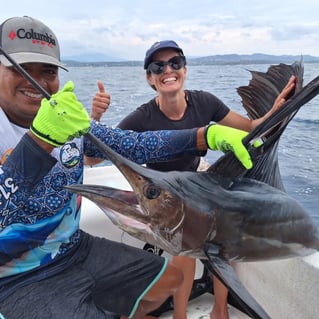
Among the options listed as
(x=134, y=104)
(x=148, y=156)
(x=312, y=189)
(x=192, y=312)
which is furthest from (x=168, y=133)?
(x=134, y=104)

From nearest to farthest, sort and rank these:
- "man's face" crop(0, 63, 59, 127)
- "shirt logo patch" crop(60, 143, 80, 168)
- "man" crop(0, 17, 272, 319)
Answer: "man" crop(0, 17, 272, 319)
"man's face" crop(0, 63, 59, 127)
"shirt logo patch" crop(60, 143, 80, 168)

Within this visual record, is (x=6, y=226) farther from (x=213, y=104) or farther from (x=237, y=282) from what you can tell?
(x=213, y=104)

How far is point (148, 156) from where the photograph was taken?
2115 mm

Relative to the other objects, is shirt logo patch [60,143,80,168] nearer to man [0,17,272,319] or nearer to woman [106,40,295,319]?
man [0,17,272,319]

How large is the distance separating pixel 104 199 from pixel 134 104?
10978mm

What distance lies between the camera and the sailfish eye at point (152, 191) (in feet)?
4.60

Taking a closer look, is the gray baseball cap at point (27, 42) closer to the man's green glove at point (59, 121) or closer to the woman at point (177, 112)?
the man's green glove at point (59, 121)

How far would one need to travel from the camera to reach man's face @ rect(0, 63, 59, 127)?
1.74m

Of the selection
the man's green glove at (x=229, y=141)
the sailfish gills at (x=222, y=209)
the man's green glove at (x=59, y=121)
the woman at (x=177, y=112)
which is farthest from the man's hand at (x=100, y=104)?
the sailfish gills at (x=222, y=209)

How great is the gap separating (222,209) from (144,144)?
718 millimetres

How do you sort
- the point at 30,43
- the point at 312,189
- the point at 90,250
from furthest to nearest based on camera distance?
the point at 312,189 → the point at 90,250 → the point at 30,43

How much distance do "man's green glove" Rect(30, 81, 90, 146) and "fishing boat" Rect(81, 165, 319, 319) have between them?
1.29 m

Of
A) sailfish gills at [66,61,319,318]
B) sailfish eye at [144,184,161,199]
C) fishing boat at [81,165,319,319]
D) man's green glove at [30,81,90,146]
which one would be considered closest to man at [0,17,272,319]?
man's green glove at [30,81,90,146]

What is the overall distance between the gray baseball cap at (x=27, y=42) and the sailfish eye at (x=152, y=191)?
0.79m
